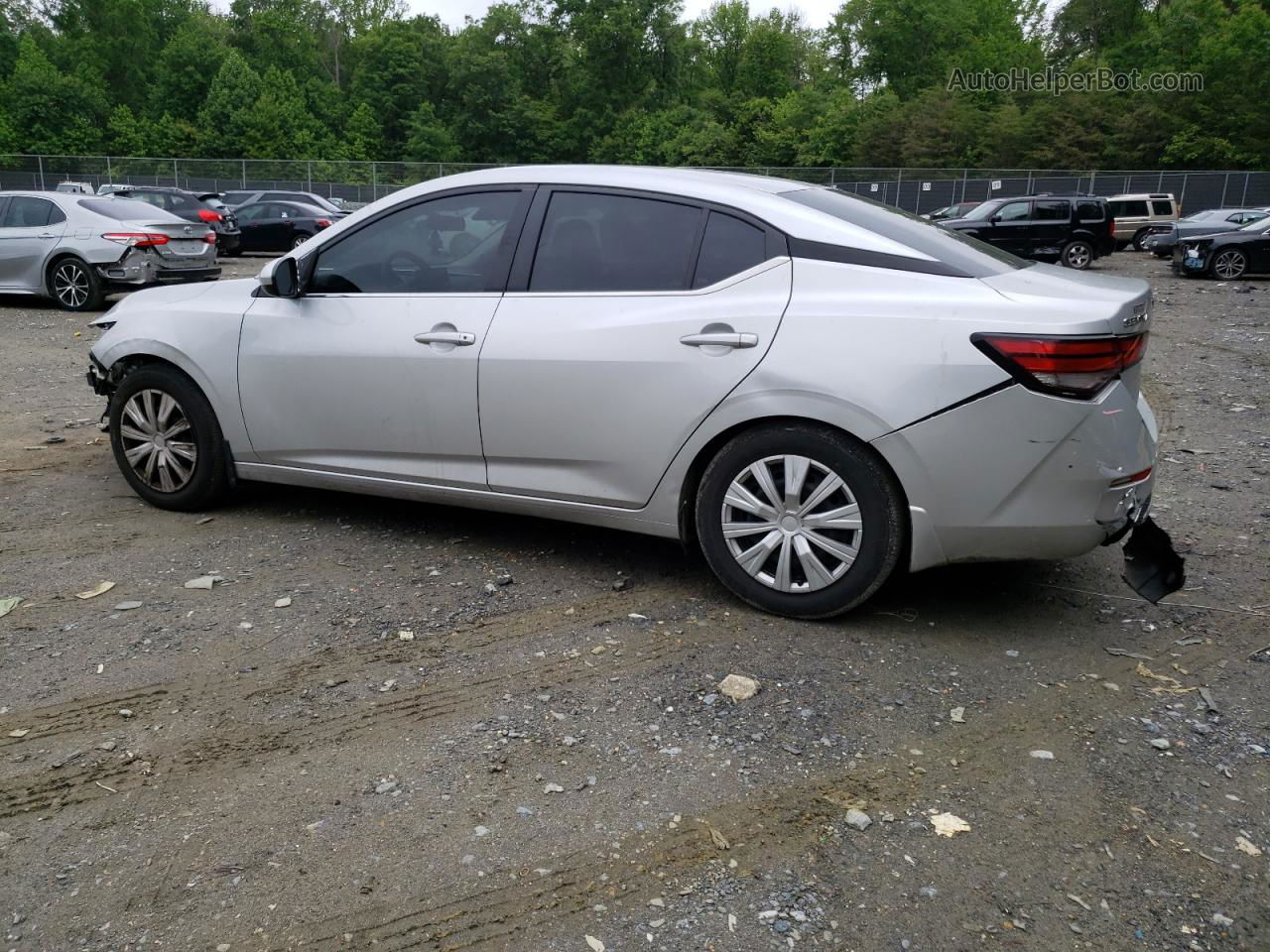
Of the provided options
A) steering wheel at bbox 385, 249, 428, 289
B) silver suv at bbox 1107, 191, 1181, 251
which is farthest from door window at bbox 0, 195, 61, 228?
silver suv at bbox 1107, 191, 1181, 251

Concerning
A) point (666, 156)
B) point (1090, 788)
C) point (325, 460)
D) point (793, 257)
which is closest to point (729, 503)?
point (793, 257)

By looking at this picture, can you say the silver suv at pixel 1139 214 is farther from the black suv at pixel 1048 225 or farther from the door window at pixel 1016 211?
the door window at pixel 1016 211

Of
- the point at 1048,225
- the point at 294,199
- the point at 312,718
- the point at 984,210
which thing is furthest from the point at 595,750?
the point at 294,199

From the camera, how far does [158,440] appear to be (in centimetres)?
546

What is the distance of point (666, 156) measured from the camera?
205 feet

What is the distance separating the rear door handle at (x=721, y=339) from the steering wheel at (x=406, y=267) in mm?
1350

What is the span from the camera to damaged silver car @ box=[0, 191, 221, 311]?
1383cm

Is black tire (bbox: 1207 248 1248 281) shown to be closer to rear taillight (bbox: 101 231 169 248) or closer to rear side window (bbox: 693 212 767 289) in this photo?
rear taillight (bbox: 101 231 169 248)

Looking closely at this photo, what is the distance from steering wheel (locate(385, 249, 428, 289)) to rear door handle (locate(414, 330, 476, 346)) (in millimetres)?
332

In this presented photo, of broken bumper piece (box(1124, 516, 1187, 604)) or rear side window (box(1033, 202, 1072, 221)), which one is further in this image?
rear side window (box(1033, 202, 1072, 221))

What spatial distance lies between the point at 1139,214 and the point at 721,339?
3290 centimetres

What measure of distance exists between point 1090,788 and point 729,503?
1.61 meters

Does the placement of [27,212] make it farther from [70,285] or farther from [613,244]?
[613,244]

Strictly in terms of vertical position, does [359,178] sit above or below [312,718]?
above
